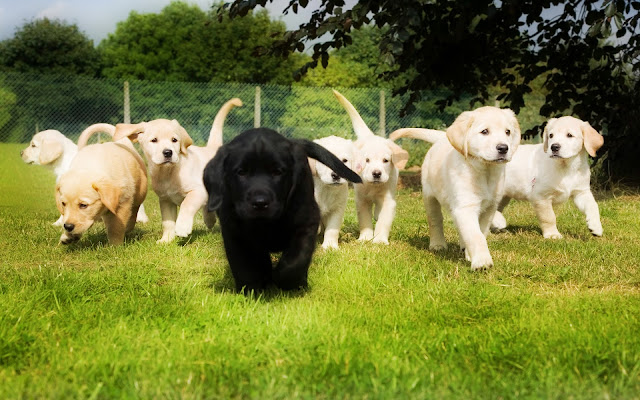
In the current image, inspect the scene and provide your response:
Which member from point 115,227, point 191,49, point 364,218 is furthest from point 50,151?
point 191,49

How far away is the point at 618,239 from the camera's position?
5547mm

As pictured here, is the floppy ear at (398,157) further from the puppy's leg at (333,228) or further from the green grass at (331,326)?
the green grass at (331,326)

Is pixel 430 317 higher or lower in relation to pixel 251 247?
lower

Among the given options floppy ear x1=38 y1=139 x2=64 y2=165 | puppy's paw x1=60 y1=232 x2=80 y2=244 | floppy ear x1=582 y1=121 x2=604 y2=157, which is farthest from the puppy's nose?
floppy ear x1=38 y1=139 x2=64 y2=165

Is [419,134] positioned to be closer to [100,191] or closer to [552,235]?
[552,235]

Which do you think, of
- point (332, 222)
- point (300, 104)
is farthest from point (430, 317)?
point (300, 104)

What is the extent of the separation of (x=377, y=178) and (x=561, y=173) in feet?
6.42

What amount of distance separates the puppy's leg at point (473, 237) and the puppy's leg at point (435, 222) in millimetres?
746

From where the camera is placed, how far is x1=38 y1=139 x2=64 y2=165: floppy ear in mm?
7305

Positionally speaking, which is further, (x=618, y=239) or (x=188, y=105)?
(x=188, y=105)

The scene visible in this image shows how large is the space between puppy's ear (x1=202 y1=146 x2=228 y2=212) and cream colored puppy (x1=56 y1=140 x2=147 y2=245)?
1.97 metres

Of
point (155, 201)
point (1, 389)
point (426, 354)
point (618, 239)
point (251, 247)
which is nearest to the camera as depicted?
point (1, 389)

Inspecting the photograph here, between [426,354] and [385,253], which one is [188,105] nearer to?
[385,253]

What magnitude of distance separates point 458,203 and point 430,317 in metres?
1.39
